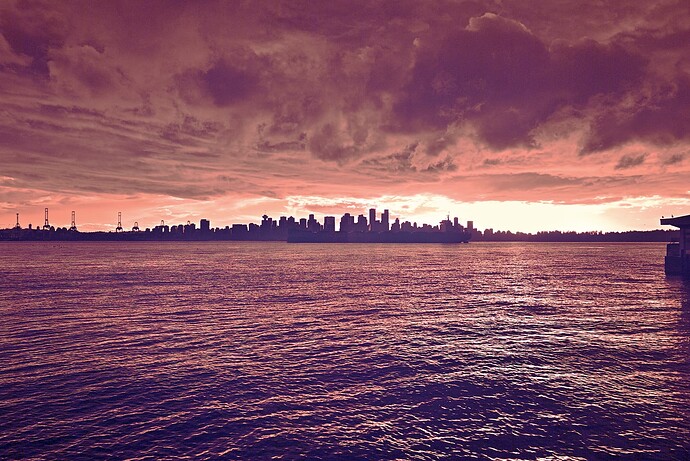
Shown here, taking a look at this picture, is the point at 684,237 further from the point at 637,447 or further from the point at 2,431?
the point at 2,431

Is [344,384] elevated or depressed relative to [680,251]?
depressed

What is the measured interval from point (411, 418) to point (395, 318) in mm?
19770

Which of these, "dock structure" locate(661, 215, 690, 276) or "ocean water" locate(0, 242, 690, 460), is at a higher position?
"dock structure" locate(661, 215, 690, 276)

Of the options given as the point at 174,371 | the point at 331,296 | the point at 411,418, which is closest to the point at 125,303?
the point at 331,296

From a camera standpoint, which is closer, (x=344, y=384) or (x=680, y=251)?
Answer: (x=344, y=384)

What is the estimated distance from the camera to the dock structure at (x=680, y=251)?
57.3 m

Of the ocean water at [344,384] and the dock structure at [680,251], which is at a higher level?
the dock structure at [680,251]

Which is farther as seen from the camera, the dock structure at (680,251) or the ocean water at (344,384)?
the dock structure at (680,251)

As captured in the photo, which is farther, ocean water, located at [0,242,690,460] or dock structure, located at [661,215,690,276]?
dock structure, located at [661,215,690,276]

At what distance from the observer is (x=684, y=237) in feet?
200

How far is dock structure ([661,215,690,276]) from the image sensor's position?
5730 centimetres

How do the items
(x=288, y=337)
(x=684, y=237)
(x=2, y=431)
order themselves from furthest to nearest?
(x=684, y=237)
(x=288, y=337)
(x=2, y=431)

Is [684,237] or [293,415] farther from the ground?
[684,237]

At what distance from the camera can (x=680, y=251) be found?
6309 cm
